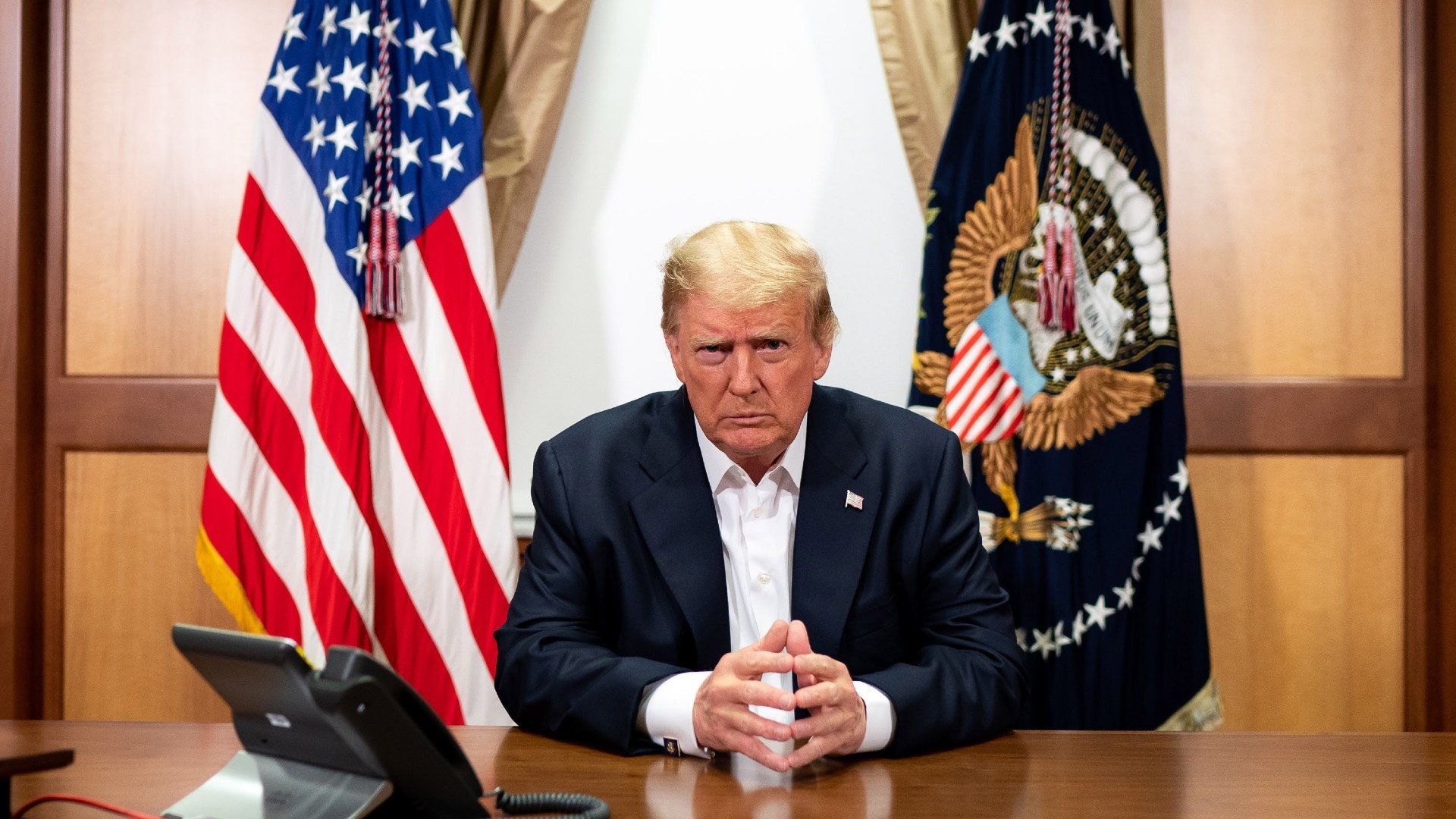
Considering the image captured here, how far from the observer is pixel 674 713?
143 cm

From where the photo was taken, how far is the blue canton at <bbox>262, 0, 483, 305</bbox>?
107 inches

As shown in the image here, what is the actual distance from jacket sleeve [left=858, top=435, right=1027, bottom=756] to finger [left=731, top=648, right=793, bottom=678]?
154 millimetres

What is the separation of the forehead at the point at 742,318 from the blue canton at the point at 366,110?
123 centimetres

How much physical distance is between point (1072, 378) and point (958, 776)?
1557 millimetres

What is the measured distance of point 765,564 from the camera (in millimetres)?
1875

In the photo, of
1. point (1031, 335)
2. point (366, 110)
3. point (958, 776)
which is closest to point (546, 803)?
point (958, 776)

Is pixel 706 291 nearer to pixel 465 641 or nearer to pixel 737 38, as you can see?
pixel 465 641

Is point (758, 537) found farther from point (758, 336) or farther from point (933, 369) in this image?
point (933, 369)

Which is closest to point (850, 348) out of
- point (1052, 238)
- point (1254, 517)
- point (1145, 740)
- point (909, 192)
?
point (909, 192)

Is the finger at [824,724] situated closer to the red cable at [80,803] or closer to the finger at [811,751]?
the finger at [811,751]

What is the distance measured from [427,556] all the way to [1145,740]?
1.80 meters

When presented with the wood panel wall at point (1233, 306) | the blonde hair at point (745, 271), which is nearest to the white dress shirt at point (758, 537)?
the blonde hair at point (745, 271)

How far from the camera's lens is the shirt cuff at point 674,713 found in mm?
1417

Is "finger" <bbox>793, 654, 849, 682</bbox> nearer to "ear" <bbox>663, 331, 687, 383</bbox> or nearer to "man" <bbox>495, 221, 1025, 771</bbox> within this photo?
"man" <bbox>495, 221, 1025, 771</bbox>
